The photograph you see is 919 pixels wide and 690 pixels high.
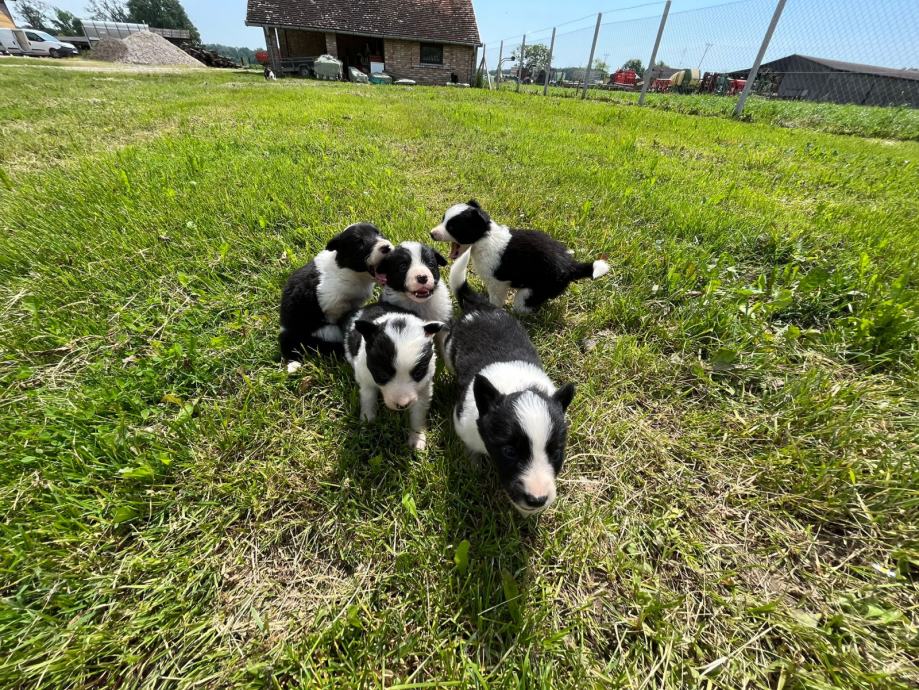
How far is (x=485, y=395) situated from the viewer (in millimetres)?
2064

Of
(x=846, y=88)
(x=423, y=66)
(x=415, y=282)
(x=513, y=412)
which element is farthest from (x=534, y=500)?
(x=423, y=66)

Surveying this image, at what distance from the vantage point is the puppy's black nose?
1.67 meters

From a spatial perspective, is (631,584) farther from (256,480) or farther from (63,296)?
(63,296)

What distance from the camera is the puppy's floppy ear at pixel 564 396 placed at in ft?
6.47

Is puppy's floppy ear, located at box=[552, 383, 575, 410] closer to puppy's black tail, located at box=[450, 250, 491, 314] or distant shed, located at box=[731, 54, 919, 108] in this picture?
puppy's black tail, located at box=[450, 250, 491, 314]

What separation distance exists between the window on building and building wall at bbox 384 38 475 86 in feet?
1.11

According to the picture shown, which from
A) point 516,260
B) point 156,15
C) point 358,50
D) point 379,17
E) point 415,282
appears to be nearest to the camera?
point 415,282

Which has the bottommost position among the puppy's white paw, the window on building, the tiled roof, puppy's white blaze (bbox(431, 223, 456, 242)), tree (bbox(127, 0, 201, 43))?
the puppy's white paw

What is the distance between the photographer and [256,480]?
2.15m

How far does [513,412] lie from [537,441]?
18 centimetres

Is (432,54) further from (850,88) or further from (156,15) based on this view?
(156,15)

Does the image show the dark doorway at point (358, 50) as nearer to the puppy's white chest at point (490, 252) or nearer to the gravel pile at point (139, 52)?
the gravel pile at point (139, 52)

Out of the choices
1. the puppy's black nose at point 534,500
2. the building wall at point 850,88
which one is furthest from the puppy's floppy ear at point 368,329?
the building wall at point 850,88

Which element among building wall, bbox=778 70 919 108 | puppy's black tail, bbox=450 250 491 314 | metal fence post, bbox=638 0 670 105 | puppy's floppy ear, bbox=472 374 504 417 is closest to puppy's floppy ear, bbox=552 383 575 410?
puppy's floppy ear, bbox=472 374 504 417
